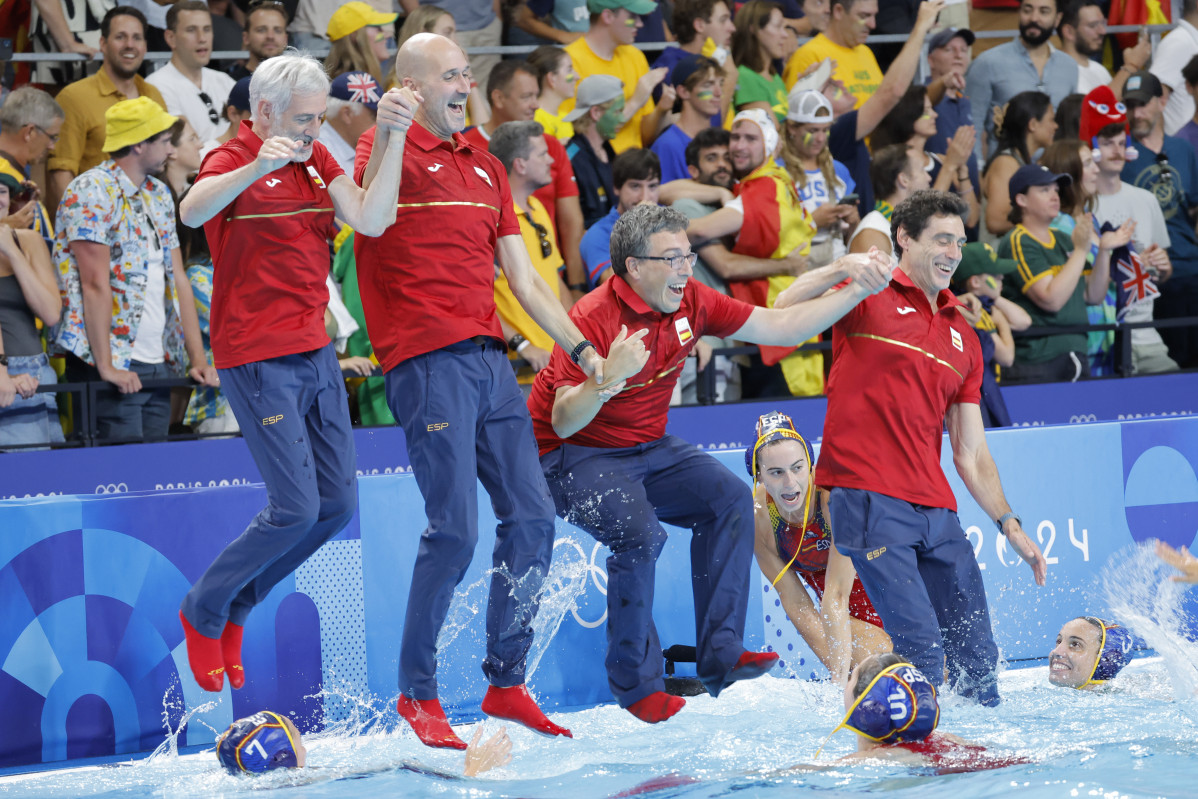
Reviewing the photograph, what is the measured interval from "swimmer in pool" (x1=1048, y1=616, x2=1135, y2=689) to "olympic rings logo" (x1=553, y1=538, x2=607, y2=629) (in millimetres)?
2338

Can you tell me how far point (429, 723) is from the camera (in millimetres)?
5609

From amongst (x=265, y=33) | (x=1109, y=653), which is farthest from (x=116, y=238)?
(x=1109, y=653)

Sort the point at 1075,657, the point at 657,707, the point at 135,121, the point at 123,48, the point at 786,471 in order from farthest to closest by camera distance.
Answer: the point at 123,48 → the point at 135,121 → the point at 1075,657 → the point at 786,471 → the point at 657,707

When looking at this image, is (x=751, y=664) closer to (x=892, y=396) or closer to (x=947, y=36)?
(x=892, y=396)

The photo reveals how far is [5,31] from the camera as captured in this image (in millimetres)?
9562

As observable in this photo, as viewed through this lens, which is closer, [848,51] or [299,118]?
[299,118]

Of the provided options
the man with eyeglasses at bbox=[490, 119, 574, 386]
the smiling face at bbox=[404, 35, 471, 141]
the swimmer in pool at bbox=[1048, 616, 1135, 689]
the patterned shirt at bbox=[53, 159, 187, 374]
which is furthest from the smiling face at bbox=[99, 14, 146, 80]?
the swimmer in pool at bbox=[1048, 616, 1135, 689]

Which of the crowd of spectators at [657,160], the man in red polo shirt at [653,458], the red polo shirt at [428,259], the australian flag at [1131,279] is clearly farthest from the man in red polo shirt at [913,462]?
the australian flag at [1131,279]

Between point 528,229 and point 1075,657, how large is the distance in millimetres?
3853

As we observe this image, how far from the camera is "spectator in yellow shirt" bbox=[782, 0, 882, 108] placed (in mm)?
11086

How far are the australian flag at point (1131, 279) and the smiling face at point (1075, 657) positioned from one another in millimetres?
4304

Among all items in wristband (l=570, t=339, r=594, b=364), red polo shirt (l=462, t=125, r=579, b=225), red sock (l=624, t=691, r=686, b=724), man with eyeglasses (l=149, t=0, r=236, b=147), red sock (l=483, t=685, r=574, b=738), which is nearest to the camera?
wristband (l=570, t=339, r=594, b=364)

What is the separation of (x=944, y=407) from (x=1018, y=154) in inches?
213

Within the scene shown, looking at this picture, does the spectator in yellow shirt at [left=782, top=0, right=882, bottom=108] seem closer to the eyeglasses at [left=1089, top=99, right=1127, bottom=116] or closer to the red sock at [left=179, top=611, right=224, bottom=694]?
the eyeglasses at [left=1089, top=99, right=1127, bottom=116]
